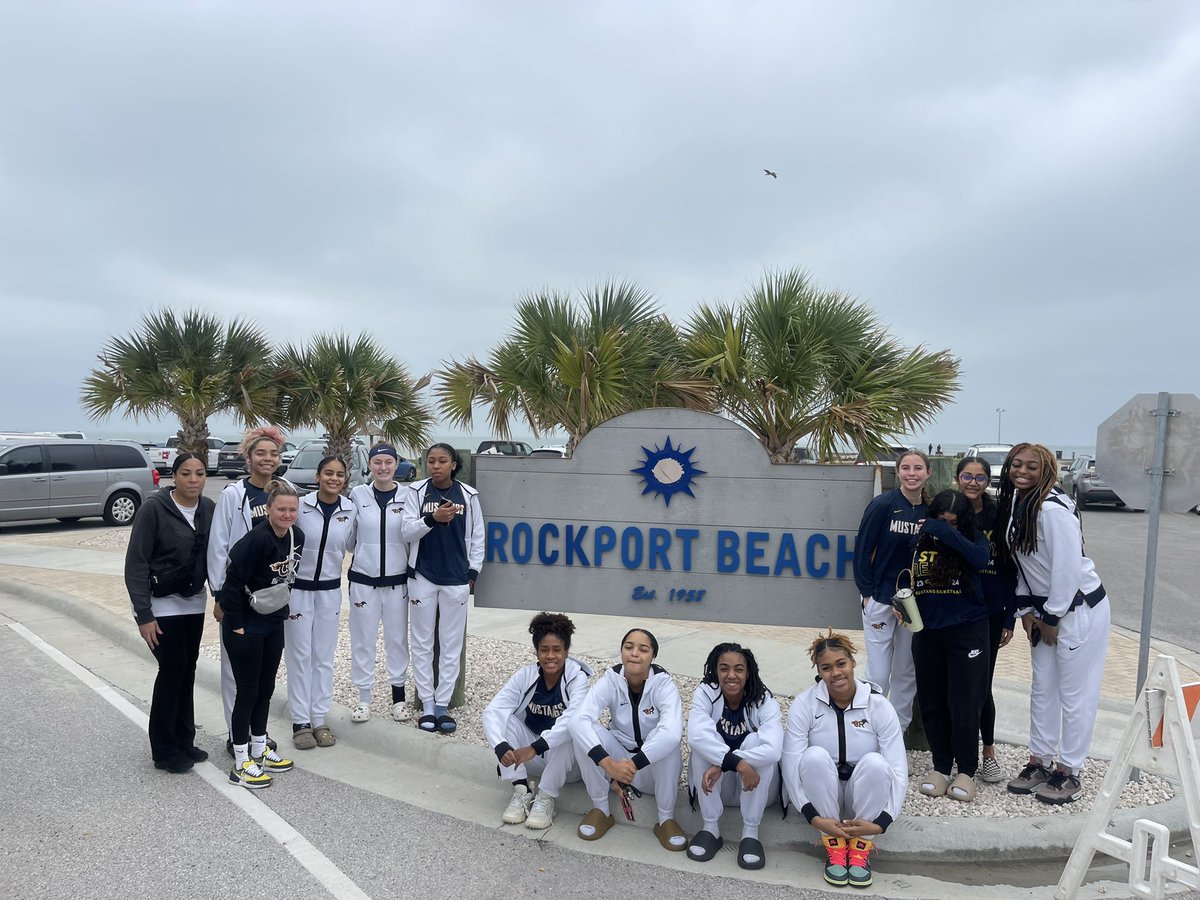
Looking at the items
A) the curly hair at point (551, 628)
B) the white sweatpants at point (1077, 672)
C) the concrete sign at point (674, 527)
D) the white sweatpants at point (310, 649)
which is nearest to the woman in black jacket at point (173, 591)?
the white sweatpants at point (310, 649)

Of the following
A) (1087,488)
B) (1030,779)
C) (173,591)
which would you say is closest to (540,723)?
(173,591)

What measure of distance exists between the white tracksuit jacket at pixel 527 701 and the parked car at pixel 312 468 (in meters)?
12.8

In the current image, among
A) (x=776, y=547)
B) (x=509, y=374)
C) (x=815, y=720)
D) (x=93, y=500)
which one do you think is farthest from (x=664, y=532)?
(x=93, y=500)

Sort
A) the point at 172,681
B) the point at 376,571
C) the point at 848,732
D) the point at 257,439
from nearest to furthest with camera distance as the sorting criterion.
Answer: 1. the point at 848,732
2. the point at 172,681
3. the point at 257,439
4. the point at 376,571

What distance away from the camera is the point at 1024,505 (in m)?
4.30

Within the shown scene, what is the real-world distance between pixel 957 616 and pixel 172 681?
4.12 meters

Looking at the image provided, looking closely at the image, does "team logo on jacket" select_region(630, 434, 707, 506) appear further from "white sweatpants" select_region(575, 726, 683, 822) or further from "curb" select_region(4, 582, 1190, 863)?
"curb" select_region(4, 582, 1190, 863)

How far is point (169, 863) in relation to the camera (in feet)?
11.8

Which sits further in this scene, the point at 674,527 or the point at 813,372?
the point at 813,372

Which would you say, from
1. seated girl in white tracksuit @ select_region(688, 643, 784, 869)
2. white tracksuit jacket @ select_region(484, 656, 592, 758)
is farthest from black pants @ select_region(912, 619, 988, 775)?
white tracksuit jacket @ select_region(484, 656, 592, 758)

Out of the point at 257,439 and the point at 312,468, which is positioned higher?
the point at 257,439

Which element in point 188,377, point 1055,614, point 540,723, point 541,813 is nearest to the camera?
point 541,813

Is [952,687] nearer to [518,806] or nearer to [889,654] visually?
[889,654]

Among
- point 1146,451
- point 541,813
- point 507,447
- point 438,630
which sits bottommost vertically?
point 541,813
